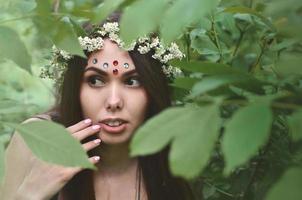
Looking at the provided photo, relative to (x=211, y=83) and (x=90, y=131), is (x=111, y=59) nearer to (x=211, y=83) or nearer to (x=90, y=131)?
(x=90, y=131)

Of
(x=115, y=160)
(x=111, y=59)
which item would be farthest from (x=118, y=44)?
(x=115, y=160)

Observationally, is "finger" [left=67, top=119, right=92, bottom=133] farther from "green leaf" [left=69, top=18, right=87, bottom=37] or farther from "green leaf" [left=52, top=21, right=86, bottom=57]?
"green leaf" [left=52, top=21, right=86, bottom=57]

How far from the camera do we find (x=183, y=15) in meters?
0.53

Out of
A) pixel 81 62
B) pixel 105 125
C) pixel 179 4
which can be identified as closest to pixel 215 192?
pixel 105 125

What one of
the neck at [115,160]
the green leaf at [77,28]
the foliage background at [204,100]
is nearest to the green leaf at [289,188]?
the foliage background at [204,100]

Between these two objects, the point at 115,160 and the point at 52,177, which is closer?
the point at 52,177

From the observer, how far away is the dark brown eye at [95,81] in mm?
1312

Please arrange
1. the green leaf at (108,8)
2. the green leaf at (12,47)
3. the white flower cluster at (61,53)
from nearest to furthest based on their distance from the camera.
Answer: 1. the green leaf at (108,8)
2. the green leaf at (12,47)
3. the white flower cluster at (61,53)

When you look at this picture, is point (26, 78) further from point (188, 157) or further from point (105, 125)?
point (188, 157)

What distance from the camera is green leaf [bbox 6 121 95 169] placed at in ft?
2.09

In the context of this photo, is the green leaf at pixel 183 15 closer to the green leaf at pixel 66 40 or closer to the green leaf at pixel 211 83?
the green leaf at pixel 211 83

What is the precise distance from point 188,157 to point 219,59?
83cm

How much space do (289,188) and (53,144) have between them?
0.90 ft

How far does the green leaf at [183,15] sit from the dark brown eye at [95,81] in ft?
2.58
